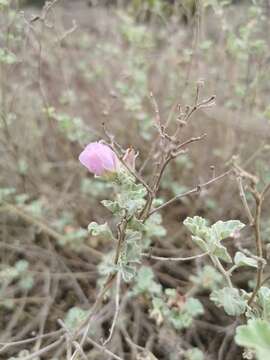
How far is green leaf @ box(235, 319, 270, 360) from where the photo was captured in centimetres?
71

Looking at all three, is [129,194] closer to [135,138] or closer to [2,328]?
[2,328]

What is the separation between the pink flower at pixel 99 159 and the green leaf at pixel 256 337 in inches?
14.6

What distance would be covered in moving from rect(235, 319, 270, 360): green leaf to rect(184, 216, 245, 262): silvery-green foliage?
219 millimetres

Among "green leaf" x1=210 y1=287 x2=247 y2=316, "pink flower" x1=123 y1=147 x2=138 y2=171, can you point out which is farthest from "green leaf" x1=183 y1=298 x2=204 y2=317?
"pink flower" x1=123 y1=147 x2=138 y2=171

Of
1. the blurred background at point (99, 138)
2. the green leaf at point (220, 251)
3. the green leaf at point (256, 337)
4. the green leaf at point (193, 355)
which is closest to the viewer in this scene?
the green leaf at point (256, 337)

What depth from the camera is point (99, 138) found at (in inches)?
71.3

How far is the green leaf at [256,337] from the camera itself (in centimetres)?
71

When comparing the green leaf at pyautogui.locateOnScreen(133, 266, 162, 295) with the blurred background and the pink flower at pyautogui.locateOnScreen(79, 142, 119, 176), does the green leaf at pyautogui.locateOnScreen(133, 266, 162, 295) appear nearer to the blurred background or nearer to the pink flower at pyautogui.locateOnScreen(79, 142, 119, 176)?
the blurred background

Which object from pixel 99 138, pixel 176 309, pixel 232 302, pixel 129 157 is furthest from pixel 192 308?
pixel 99 138

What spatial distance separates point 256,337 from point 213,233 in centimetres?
26

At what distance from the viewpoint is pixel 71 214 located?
1.76 meters

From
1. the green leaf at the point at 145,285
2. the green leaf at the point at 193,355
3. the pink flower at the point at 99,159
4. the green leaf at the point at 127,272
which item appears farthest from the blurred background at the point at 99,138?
the pink flower at the point at 99,159

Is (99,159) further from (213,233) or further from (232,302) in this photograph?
(232,302)

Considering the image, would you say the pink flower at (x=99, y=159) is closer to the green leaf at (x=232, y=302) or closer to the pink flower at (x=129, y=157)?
the pink flower at (x=129, y=157)
